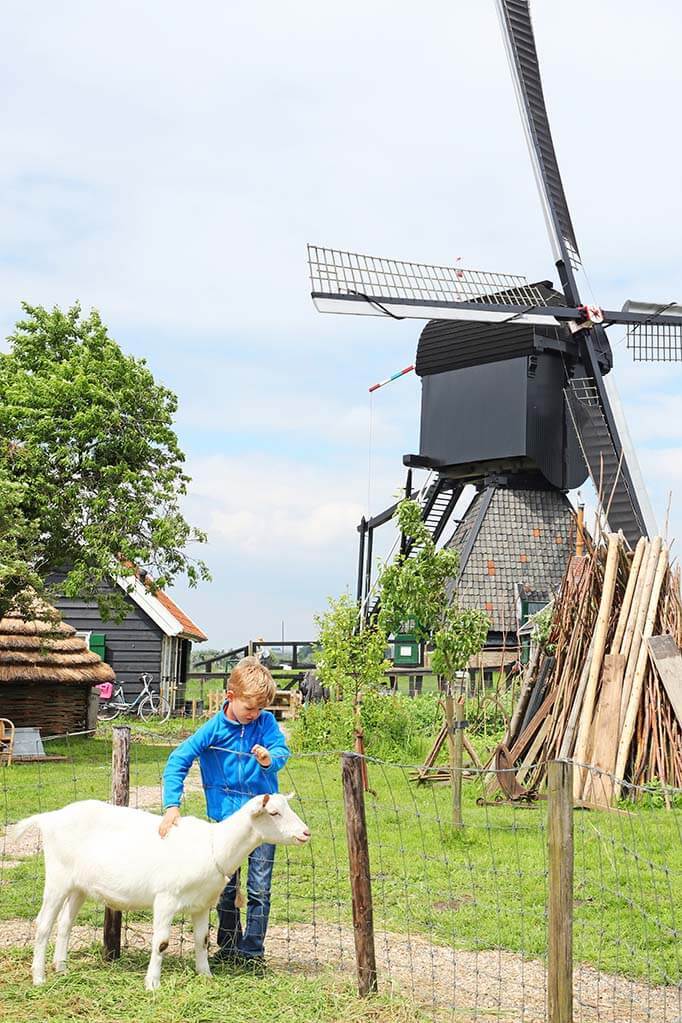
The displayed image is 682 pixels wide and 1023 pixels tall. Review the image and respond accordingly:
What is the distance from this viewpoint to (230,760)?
5555mm

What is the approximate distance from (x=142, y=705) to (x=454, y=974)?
64.1 feet

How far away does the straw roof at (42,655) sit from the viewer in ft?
58.9

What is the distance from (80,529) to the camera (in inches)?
701

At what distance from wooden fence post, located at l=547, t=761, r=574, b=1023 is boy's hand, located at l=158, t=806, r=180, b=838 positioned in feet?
5.71

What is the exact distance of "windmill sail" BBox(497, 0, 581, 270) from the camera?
2580 centimetres

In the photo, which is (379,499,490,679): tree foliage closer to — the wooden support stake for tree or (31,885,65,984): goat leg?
the wooden support stake for tree

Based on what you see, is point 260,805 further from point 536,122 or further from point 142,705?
point 536,122

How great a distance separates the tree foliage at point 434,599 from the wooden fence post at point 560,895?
614 centimetres

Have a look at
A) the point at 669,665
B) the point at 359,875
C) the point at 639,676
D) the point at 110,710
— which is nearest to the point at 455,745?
the point at 639,676

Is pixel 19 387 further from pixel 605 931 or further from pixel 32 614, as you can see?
pixel 605 931

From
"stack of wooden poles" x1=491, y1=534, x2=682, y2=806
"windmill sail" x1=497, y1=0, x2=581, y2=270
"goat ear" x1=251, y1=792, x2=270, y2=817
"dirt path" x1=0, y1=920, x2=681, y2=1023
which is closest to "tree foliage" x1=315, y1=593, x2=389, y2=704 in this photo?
"stack of wooden poles" x1=491, y1=534, x2=682, y2=806

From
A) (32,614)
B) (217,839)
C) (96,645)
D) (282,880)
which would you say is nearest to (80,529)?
(32,614)

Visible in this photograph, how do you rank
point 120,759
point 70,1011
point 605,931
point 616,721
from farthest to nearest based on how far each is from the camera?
point 616,721 → point 605,931 → point 120,759 → point 70,1011

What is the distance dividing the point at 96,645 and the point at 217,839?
20.5 m
